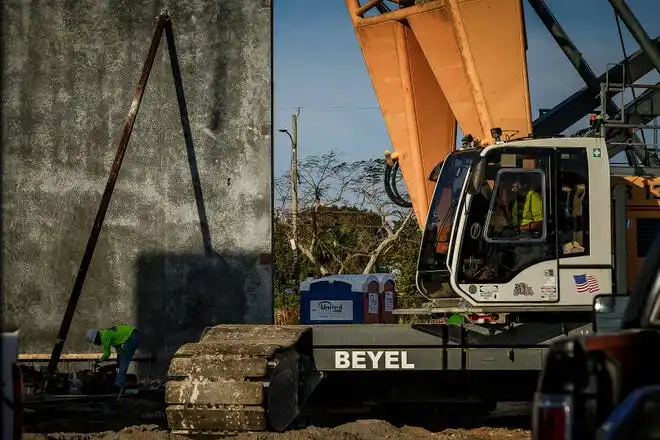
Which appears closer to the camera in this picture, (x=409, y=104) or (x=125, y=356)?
(x=125, y=356)

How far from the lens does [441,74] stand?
12.7m

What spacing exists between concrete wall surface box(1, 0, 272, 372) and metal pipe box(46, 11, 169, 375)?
463mm

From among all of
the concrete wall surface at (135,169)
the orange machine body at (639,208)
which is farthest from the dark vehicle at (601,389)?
the concrete wall surface at (135,169)

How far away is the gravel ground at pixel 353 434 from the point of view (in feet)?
32.7

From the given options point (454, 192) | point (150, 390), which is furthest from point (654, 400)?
point (150, 390)

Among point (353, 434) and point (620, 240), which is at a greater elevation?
point (620, 240)

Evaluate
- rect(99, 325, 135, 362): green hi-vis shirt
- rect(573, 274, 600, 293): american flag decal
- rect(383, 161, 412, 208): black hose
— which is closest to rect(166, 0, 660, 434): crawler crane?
rect(573, 274, 600, 293): american flag decal

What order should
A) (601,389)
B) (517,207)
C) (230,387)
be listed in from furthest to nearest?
1. (517,207)
2. (230,387)
3. (601,389)

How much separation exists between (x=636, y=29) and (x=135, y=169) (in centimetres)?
703

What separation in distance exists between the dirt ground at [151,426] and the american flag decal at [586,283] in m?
1.64

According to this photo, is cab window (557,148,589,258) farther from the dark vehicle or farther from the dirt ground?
the dark vehicle

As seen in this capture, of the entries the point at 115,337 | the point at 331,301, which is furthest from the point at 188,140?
the point at 331,301

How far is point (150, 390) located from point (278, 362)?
128 inches

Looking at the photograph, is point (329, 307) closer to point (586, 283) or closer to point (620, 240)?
point (620, 240)
